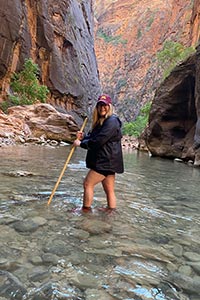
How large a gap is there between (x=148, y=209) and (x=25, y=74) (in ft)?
82.5

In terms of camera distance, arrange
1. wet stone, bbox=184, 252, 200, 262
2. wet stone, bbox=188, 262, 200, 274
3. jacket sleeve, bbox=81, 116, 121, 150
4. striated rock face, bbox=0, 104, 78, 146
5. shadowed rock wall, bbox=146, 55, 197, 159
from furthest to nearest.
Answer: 1. striated rock face, bbox=0, 104, 78, 146
2. shadowed rock wall, bbox=146, 55, 197, 159
3. jacket sleeve, bbox=81, 116, 121, 150
4. wet stone, bbox=184, 252, 200, 262
5. wet stone, bbox=188, 262, 200, 274

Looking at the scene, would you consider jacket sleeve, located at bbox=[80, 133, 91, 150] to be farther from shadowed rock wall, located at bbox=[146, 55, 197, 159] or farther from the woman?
shadowed rock wall, located at bbox=[146, 55, 197, 159]

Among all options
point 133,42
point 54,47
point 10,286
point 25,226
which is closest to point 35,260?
point 10,286

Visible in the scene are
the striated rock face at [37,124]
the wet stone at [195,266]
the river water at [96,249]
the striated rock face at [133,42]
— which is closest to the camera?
the river water at [96,249]

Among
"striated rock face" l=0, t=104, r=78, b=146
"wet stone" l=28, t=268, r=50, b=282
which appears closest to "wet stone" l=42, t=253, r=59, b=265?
"wet stone" l=28, t=268, r=50, b=282

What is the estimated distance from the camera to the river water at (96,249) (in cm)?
201

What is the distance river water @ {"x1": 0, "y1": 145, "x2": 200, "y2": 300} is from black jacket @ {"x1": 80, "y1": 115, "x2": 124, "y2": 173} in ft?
2.03

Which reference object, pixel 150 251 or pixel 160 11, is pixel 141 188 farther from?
pixel 160 11

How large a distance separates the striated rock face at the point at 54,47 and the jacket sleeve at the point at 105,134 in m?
23.3

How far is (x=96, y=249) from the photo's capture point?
106 inches

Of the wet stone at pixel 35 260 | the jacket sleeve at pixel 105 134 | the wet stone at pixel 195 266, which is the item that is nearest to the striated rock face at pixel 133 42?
the jacket sleeve at pixel 105 134

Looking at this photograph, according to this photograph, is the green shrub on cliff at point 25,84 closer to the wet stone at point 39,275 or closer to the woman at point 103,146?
the woman at point 103,146

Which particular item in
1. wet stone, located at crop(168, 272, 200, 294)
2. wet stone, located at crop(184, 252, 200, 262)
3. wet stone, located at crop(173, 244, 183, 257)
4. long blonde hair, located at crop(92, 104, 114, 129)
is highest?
long blonde hair, located at crop(92, 104, 114, 129)

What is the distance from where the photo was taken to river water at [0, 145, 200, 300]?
2014mm
